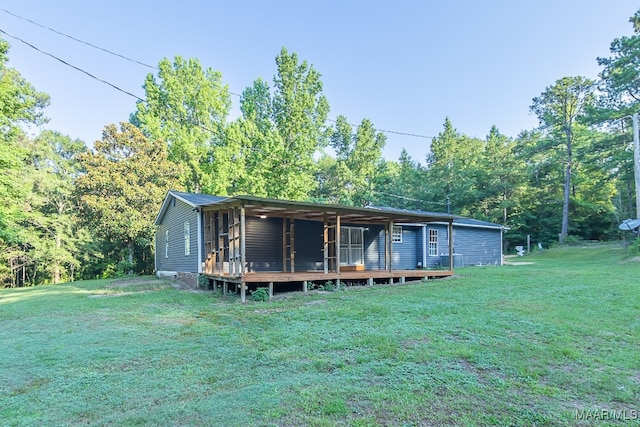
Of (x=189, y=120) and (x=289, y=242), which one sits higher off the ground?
(x=189, y=120)

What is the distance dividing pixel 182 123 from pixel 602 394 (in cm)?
2644

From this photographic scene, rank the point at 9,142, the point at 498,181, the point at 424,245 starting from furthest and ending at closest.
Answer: the point at 498,181 → the point at 424,245 → the point at 9,142

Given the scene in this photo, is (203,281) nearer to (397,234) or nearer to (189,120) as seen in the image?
(397,234)

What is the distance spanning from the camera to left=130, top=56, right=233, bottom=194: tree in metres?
24.0

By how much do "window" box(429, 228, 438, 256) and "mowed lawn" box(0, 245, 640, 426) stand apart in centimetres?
942

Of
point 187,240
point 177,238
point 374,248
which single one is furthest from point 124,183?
point 374,248

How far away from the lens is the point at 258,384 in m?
3.68

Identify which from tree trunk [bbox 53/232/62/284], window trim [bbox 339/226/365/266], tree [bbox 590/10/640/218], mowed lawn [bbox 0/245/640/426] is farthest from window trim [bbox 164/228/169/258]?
tree [bbox 590/10/640/218]

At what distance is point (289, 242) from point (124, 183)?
11112mm

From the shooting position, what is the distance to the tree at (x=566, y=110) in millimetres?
28312

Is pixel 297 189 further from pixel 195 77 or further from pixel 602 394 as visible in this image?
pixel 602 394

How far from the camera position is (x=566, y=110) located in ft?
96.0

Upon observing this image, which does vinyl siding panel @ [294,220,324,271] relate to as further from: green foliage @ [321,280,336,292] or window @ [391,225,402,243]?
window @ [391,225,402,243]

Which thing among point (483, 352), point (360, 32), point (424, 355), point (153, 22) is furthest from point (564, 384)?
point (360, 32)
